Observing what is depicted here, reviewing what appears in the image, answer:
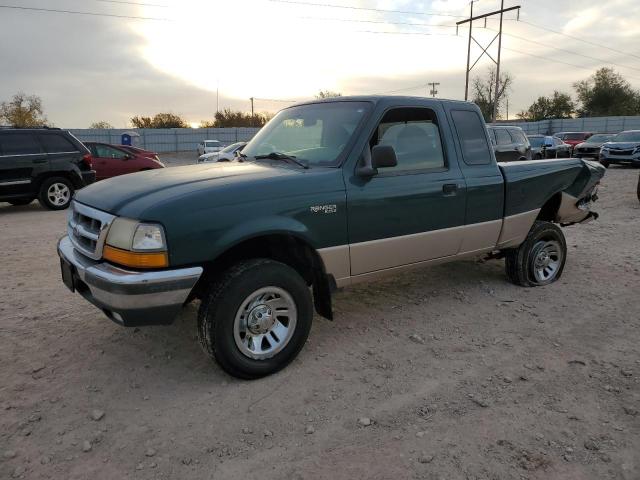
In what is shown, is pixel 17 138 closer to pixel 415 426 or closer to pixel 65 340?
pixel 65 340

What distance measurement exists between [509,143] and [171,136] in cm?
3396

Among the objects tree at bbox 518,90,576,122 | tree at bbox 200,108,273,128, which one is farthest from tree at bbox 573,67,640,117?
tree at bbox 200,108,273,128

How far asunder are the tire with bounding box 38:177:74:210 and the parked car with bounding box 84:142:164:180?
316 centimetres

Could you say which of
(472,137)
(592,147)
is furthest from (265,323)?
(592,147)

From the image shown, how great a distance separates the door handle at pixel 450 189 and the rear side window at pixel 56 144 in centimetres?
984

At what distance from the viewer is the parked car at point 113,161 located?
14516 millimetres

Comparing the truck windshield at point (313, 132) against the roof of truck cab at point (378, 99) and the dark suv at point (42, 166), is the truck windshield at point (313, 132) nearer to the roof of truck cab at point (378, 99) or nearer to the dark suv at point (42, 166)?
the roof of truck cab at point (378, 99)

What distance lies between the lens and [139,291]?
116 inches

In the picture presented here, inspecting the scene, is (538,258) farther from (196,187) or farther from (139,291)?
(139,291)

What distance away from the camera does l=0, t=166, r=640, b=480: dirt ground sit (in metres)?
2.63

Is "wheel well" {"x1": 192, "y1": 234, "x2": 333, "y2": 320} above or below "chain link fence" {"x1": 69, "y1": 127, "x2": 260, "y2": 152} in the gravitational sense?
below

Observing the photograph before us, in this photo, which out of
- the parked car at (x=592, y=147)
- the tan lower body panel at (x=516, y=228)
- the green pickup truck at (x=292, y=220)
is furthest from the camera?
the parked car at (x=592, y=147)

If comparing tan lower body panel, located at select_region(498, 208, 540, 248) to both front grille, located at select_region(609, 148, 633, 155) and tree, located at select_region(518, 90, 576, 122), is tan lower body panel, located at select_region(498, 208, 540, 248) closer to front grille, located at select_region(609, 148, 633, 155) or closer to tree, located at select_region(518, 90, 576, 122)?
front grille, located at select_region(609, 148, 633, 155)

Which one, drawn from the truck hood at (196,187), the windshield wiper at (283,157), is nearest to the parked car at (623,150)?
the windshield wiper at (283,157)
